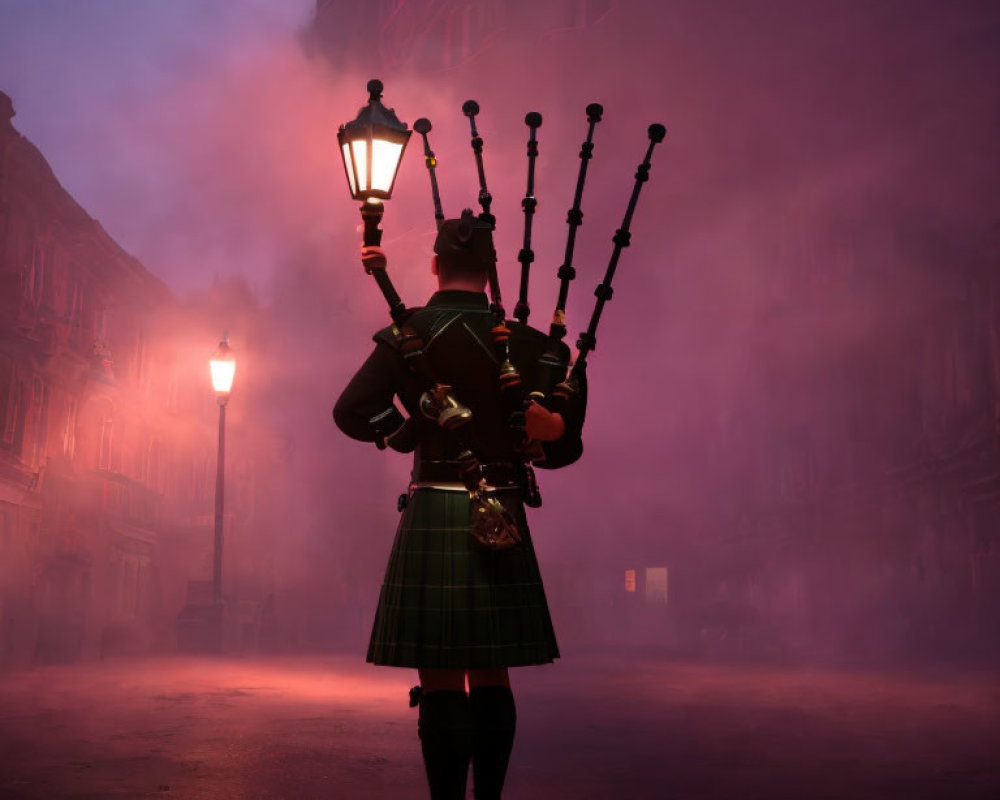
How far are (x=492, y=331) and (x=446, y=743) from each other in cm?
143

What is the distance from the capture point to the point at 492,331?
4254mm

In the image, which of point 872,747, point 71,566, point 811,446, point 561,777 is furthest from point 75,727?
point 811,446

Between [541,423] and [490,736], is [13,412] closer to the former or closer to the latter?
[541,423]

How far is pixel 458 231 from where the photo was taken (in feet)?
14.2

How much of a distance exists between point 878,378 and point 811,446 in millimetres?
5164

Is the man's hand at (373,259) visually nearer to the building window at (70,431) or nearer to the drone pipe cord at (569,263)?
the drone pipe cord at (569,263)

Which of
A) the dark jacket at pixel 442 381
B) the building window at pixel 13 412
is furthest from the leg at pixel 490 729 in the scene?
the building window at pixel 13 412

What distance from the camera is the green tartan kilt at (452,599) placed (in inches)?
160

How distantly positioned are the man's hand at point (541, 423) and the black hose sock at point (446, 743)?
96 cm

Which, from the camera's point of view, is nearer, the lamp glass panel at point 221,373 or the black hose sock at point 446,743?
the black hose sock at point 446,743

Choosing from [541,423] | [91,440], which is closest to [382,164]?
[541,423]

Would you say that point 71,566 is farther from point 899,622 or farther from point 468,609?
point 468,609

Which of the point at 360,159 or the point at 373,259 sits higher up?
the point at 360,159

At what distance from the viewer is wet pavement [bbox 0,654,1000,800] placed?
6.76m
